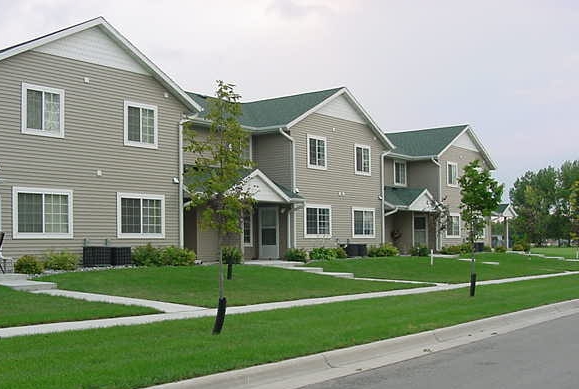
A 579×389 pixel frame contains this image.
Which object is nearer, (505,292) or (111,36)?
(505,292)

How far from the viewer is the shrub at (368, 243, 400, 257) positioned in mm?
36375

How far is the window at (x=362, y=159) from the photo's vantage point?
120 feet

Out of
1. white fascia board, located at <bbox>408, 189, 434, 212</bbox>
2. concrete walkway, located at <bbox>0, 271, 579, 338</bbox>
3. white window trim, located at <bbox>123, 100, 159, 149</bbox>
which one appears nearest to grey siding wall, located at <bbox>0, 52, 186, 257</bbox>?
white window trim, located at <bbox>123, 100, 159, 149</bbox>

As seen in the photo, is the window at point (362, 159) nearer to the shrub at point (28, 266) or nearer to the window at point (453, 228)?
the window at point (453, 228)

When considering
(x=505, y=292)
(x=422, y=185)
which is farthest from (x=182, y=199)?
(x=422, y=185)

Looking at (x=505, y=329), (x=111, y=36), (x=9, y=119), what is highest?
(x=111, y=36)

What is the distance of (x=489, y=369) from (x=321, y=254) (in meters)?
22.3

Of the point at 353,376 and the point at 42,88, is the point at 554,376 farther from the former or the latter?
the point at 42,88

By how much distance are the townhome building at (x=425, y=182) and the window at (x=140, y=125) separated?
1664cm

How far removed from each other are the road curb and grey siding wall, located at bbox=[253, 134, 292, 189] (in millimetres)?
17008

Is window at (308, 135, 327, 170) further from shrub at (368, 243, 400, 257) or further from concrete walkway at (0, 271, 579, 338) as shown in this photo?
concrete walkway at (0, 271, 579, 338)

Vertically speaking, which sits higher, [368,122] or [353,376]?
[368,122]

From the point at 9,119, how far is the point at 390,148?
70.5 feet

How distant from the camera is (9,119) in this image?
2181 centimetres
